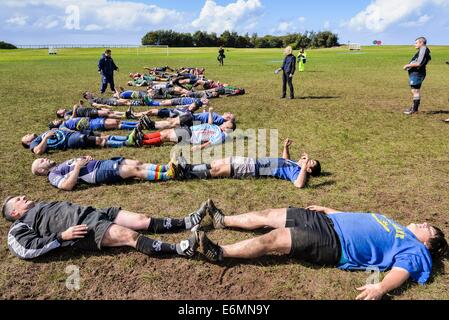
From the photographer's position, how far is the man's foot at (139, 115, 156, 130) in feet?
34.6

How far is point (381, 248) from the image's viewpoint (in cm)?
462

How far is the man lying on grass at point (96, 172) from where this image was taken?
278 inches

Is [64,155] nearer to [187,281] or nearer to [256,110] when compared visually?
[187,281]

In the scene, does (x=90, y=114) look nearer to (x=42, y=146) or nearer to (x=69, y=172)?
(x=42, y=146)

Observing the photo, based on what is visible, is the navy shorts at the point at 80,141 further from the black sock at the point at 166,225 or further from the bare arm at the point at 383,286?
the bare arm at the point at 383,286

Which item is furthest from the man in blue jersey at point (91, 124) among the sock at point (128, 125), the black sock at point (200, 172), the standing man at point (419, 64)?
the standing man at point (419, 64)

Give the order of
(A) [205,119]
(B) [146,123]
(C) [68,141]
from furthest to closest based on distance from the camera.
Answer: (A) [205,119]
(B) [146,123]
(C) [68,141]

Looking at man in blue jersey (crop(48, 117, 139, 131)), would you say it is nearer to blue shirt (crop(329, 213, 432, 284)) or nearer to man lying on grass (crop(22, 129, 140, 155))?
man lying on grass (crop(22, 129, 140, 155))

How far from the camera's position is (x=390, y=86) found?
2184 centimetres

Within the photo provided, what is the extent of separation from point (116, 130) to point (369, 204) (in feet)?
27.8

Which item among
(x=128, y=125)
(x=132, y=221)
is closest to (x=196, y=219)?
(x=132, y=221)

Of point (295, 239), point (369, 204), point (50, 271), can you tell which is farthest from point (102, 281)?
point (369, 204)

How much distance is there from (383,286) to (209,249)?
7.39 ft

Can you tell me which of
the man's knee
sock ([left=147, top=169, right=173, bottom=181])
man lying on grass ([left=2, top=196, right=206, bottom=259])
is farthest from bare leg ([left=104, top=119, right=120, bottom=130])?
the man's knee
